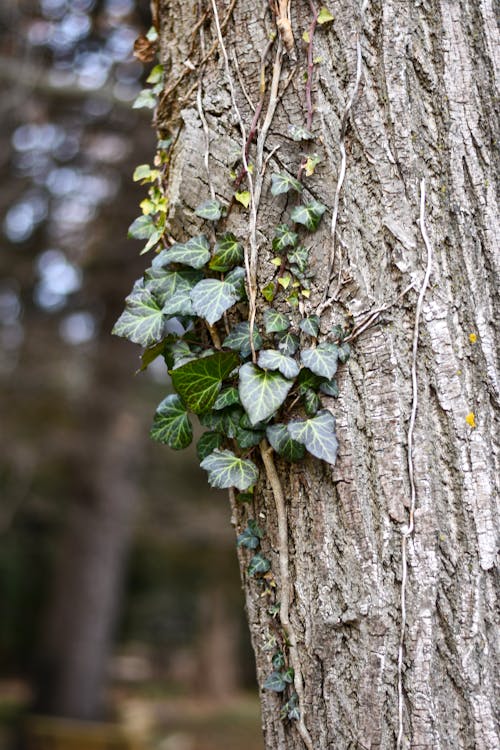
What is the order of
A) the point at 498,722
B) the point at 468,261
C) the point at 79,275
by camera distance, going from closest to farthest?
the point at 498,722 < the point at 468,261 < the point at 79,275

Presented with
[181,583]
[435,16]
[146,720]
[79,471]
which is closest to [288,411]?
[435,16]

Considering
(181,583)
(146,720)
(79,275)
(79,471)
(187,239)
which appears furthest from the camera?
(181,583)

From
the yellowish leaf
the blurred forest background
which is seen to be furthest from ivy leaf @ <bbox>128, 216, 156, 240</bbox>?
the blurred forest background

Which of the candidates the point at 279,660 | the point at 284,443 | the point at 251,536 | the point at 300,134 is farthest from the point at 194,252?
the point at 279,660

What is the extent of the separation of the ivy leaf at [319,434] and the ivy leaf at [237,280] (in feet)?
0.81

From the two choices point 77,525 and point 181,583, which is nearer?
point 77,525

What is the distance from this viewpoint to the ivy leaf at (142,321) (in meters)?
1.31

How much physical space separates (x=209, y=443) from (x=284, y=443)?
0.56ft

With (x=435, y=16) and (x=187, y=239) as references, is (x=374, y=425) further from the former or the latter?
(x=435, y=16)

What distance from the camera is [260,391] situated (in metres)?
1.18

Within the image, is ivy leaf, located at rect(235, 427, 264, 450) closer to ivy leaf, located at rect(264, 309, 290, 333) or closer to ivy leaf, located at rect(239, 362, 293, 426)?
ivy leaf, located at rect(239, 362, 293, 426)

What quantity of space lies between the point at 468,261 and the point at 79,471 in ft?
21.6

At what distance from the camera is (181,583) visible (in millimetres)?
14016

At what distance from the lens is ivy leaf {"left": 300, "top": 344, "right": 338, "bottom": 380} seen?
1144 mm
